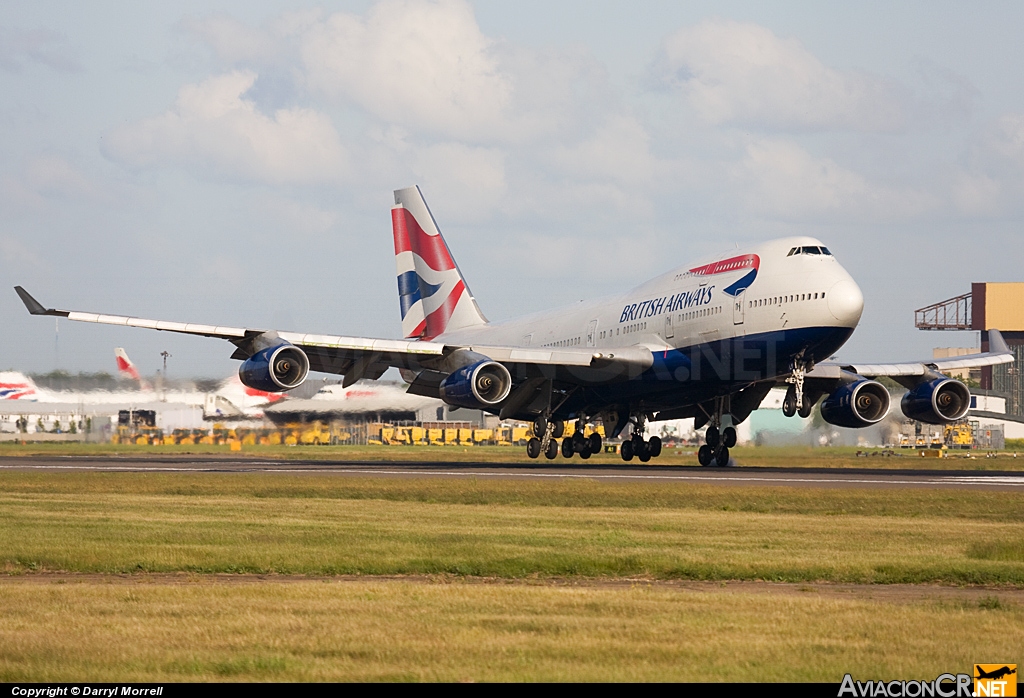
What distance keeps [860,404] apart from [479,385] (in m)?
14.0

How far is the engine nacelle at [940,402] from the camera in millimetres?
45031

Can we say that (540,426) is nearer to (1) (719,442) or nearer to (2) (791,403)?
(1) (719,442)

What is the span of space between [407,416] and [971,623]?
53294 mm

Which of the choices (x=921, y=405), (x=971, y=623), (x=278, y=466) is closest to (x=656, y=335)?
(x=921, y=405)

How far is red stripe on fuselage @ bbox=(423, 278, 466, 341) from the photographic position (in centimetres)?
5953

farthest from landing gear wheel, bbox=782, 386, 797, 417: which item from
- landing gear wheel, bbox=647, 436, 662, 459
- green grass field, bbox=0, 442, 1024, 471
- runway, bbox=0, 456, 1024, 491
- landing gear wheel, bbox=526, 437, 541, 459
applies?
landing gear wheel, bbox=526, 437, 541, 459

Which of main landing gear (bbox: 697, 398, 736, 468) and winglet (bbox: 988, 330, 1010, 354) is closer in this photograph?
main landing gear (bbox: 697, 398, 736, 468)

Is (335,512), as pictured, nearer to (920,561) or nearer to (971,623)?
(920,561)

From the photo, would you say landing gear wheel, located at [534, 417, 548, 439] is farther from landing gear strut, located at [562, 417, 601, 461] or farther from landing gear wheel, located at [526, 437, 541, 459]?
landing gear strut, located at [562, 417, 601, 461]

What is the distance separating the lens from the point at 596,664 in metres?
9.47

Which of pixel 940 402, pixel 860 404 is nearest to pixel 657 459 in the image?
pixel 860 404

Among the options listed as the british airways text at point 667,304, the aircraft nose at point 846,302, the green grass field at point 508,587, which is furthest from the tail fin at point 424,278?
the green grass field at point 508,587

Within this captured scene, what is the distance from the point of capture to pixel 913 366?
4738 centimetres

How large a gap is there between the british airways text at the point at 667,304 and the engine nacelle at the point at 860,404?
7351 millimetres
